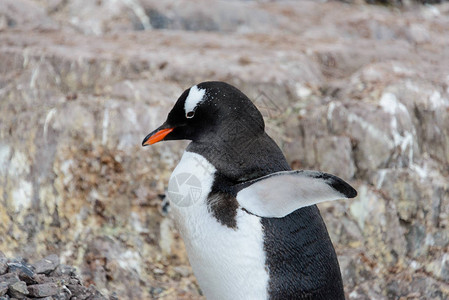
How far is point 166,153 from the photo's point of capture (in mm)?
4184

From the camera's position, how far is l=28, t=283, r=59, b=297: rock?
2.43 meters

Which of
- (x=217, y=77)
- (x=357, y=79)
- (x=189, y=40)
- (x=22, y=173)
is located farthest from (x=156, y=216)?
(x=189, y=40)

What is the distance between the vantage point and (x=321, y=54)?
19.1 feet

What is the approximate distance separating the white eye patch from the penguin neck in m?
0.15

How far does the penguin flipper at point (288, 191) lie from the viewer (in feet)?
6.91

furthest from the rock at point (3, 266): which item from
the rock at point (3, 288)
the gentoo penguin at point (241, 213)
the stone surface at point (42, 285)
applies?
the gentoo penguin at point (241, 213)

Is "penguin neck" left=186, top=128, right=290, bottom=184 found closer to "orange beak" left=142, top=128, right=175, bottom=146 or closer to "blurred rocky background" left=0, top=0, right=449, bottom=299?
"orange beak" left=142, top=128, right=175, bottom=146

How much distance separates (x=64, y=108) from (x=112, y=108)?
34cm

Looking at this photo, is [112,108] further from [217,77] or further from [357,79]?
[357,79]

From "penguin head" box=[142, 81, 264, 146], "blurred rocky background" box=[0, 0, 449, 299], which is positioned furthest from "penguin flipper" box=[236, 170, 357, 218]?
"blurred rocky background" box=[0, 0, 449, 299]

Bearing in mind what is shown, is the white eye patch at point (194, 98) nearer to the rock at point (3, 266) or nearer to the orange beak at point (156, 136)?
the orange beak at point (156, 136)

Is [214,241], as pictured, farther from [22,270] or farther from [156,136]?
[22,270]

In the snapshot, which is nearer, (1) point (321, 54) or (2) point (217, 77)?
(2) point (217, 77)

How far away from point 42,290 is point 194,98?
98 centimetres
